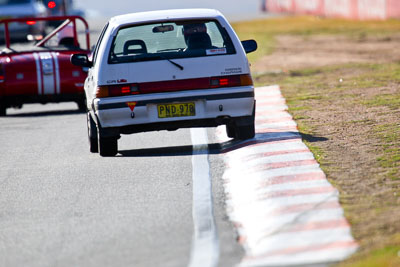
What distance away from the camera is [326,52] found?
25.1 metres

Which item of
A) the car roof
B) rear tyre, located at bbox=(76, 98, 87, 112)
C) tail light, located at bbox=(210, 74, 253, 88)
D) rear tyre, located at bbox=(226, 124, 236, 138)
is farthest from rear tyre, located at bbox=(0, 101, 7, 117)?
tail light, located at bbox=(210, 74, 253, 88)

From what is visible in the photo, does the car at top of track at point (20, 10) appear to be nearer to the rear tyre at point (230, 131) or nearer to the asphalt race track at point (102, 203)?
the asphalt race track at point (102, 203)

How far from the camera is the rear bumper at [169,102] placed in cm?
1059

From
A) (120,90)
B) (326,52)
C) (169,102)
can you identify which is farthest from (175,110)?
(326,52)

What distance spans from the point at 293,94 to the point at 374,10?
2142cm

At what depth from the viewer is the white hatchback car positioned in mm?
10625

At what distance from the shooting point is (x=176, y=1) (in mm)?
84812

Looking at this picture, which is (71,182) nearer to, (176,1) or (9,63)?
(9,63)

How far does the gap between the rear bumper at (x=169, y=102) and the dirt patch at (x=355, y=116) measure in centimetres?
89

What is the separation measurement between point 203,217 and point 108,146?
11.9ft

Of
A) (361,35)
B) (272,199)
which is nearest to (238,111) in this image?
(272,199)

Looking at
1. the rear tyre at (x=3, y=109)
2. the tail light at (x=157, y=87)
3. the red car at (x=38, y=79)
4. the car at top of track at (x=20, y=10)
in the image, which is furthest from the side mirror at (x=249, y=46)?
the car at top of track at (x=20, y=10)

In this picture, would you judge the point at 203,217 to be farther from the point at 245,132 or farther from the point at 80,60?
the point at 80,60

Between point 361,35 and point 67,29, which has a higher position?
point 67,29
